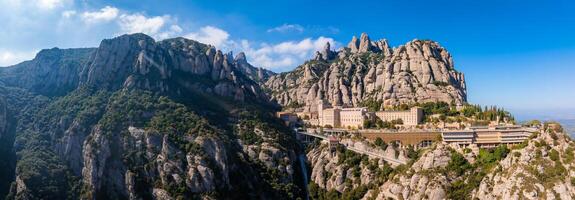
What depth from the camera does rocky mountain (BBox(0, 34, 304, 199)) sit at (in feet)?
367

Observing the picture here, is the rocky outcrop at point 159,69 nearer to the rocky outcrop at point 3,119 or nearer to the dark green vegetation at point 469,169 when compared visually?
the rocky outcrop at point 3,119

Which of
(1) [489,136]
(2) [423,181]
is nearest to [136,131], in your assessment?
(2) [423,181]

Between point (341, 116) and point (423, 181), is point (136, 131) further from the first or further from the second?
point (423, 181)

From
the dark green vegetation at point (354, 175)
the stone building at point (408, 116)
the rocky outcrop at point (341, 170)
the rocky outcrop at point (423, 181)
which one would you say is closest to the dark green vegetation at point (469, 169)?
the rocky outcrop at point (423, 181)

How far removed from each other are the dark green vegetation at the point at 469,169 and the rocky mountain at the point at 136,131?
41.7m

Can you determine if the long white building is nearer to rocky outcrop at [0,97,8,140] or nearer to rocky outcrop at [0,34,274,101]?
rocky outcrop at [0,34,274,101]

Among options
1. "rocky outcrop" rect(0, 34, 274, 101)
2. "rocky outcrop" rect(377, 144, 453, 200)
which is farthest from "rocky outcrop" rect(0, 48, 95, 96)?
"rocky outcrop" rect(377, 144, 453, 200)

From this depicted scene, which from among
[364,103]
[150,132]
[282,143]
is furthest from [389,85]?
[150,132]

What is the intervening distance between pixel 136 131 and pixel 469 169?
85.2m

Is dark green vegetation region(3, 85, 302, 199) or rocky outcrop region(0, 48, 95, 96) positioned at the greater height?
rocky outcrop region(0, 48, 95, 96)

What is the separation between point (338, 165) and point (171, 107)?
57.0 metres

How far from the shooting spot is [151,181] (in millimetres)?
112000

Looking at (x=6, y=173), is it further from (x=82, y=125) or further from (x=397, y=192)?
(x=397, y=192)

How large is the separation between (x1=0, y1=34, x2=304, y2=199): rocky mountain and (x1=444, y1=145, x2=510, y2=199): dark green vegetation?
41735 mm
